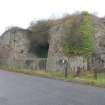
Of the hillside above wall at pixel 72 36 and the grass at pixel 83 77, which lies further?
the hillside above wall at pixel 72 36

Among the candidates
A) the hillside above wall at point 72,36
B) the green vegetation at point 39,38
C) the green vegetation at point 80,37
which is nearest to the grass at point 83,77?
the green vegetation at point 80,37

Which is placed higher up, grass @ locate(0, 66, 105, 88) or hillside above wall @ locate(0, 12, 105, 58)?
hillside above wall @ locate(0, 12, 105, 58)

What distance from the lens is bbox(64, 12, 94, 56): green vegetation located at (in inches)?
941

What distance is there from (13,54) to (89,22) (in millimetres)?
10262

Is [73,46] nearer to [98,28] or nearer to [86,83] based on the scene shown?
[98,28]

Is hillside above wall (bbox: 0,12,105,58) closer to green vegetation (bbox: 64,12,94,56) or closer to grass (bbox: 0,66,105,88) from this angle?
green vegetation (bbox: 64,12,94,56)

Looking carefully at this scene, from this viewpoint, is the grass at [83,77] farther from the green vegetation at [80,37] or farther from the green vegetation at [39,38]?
the green vegetation at [39,38]

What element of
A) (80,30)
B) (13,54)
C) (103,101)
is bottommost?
(103,101)

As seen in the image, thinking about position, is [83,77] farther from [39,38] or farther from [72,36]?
[39,38]

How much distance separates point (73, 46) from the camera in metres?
24.2

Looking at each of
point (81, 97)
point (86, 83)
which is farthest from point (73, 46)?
point (81, 97)

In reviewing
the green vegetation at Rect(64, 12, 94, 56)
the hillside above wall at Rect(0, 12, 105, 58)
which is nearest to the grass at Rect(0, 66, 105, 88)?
the green vegetation at Rect(64, 12, 94, 56)

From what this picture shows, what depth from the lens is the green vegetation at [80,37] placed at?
23891 millimetres

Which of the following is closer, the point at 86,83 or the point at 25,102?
the point at 25,102
